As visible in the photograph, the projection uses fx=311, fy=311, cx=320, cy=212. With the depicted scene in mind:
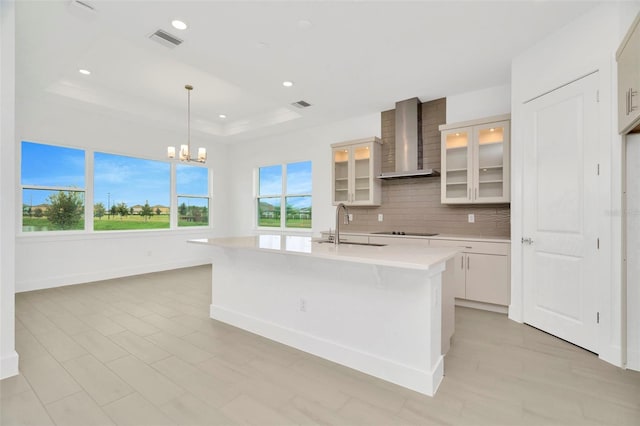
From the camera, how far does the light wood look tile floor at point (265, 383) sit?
1828 millimetres

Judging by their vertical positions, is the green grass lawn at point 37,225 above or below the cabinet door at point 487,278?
above

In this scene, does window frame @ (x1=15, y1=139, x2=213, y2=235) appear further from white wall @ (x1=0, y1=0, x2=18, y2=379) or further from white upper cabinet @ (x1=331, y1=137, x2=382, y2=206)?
white upper cabinet @ (x1=331, y1=137, x2=382, y2=206)

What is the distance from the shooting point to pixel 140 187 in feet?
20.0

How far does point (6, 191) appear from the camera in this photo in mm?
2318

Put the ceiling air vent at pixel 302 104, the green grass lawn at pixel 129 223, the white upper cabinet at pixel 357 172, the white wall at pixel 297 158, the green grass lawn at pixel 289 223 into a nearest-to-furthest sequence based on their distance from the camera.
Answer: the ceiling air vent at pixel 302 104 → the white upper cabinet at pixel 357 172 → the green grass lawn at pixel 129 223 → the white wall at pixel 297 158 → the green grass lawn at pixel 289 223

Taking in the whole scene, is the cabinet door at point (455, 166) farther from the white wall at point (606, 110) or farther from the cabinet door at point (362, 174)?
the white wall at point (606, 110)

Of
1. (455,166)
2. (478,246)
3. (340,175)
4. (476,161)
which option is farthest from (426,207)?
(340,175)

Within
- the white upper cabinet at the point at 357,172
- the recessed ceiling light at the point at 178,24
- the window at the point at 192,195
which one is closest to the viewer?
the recessed ceiling light at the point at 178,24

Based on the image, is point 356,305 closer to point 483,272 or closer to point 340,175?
point 483,272

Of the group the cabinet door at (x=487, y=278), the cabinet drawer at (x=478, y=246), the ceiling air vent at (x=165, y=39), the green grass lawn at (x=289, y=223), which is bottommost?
the cabinet door at (x=487, y=278)

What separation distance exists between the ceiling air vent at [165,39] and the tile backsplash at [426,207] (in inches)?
128

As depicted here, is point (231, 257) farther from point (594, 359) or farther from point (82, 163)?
point (82, 163)

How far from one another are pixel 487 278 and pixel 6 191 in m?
4.68

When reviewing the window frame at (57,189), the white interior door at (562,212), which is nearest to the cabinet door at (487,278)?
the white interior door at (562,212)
